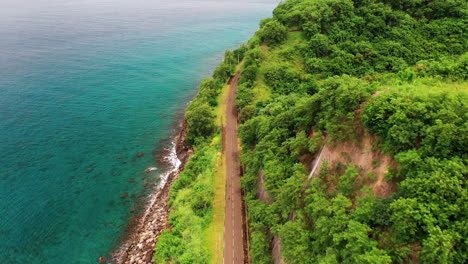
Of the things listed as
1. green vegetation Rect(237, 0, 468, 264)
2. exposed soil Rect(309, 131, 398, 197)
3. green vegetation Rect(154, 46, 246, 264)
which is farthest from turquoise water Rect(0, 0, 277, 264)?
exposed soil Rect(309, 131, 398, 197)

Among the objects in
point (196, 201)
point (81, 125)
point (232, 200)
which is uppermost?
point (81, 125)

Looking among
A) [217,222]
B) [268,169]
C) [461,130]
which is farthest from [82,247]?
[461,130]

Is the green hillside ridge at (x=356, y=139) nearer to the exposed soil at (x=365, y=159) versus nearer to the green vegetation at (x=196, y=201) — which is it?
the green vegetation at (x=196, y=201)

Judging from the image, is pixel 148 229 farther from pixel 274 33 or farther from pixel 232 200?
pixel 274 33

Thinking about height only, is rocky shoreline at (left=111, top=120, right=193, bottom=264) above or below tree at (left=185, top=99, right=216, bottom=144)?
below

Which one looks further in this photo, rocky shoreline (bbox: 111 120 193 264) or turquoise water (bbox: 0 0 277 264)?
turquoise water (bbox: 0 0 277 264)

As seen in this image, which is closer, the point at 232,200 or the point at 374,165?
the point at 374,165

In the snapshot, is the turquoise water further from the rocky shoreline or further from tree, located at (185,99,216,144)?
tree, located at (185,99,216,144)

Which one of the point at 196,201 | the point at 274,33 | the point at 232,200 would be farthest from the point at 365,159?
the point at 274,33
